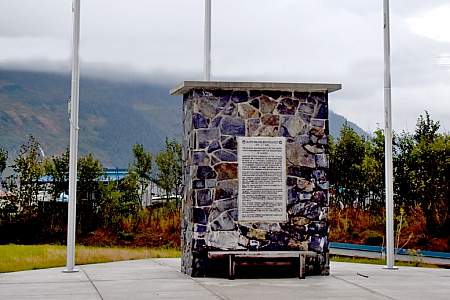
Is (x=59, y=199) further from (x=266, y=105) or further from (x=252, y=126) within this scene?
(x=266, y=105)

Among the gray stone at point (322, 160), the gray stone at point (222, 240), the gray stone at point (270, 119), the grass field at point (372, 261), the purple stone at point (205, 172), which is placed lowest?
the grass field at point (372, 261)

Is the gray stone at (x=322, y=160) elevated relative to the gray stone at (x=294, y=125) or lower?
lower

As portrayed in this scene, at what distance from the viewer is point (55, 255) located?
1614 cm

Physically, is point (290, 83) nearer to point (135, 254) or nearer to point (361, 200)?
point (135, 254)

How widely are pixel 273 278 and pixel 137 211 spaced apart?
7.91 metres

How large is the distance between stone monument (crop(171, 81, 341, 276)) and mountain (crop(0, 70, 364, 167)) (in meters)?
39.5

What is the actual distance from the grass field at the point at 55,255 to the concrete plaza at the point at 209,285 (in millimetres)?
1184

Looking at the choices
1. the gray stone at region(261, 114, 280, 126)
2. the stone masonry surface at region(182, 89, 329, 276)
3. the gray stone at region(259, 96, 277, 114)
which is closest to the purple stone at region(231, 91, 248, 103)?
the stone masonry surface at region(182, 89, 329, 276)

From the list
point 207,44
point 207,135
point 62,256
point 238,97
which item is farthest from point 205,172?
point 62,256

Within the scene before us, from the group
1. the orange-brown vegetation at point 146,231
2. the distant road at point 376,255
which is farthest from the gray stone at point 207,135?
the distant road at point 376,255

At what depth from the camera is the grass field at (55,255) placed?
1512 cm

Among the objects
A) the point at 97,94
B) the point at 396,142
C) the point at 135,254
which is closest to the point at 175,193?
the point at 135,254

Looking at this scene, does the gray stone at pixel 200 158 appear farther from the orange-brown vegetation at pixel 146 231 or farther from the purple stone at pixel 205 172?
the orange-brown vegetation at pixel 146 231

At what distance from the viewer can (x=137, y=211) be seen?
20016mm
